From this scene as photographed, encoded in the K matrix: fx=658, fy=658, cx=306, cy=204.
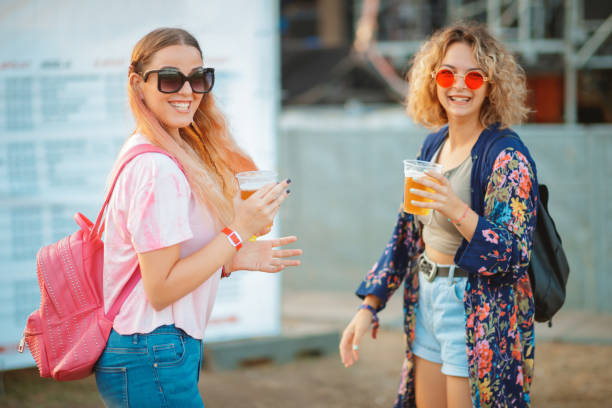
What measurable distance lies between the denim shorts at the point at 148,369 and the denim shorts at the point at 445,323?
1039mm

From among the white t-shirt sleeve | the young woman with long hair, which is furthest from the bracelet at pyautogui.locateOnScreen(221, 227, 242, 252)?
the white t-shirt sleeve

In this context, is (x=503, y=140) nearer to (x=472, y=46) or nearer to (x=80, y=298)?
(x=472, y=46)

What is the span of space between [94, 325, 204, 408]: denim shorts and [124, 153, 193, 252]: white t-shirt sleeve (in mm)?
291

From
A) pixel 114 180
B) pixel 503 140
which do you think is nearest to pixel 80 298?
pixel 114 180

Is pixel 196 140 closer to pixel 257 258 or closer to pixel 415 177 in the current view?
pixel 257 258

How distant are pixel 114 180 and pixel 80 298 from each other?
383 millimetres

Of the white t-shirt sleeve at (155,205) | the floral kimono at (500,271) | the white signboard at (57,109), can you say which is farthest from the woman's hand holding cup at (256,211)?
the white signboard at (57,109)

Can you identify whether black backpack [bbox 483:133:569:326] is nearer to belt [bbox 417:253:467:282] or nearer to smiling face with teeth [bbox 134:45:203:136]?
belt [bbox 417:253:467:282]

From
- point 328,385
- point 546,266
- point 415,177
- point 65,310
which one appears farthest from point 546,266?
point 328,385

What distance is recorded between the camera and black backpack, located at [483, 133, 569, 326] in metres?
2.47

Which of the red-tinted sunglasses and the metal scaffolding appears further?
the metal scaffolding

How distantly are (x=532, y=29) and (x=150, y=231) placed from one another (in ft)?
28.7

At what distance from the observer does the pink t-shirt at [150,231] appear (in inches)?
71.9

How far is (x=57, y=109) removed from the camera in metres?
4.20
